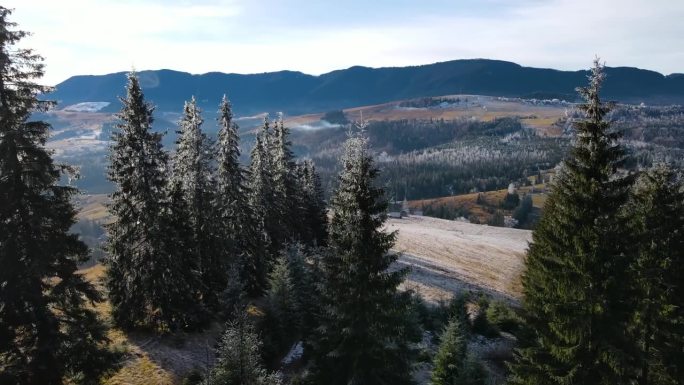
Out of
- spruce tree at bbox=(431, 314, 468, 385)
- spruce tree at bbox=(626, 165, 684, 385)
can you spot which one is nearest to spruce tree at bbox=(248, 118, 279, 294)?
spruce tree at bbox=(431, 314, 468, 385)

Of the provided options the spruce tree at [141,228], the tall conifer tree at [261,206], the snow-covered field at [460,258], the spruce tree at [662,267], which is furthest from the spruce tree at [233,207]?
the spruce tree at [662,267]

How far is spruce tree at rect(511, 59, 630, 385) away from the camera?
17.7 meters

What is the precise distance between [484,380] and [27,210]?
87.6ft

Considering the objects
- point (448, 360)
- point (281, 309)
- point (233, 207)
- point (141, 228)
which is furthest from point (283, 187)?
point (448, 360)

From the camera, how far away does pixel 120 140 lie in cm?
2820

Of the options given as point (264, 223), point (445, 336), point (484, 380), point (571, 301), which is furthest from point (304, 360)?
point (571, 301)

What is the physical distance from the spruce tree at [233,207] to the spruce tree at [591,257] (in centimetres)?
2402

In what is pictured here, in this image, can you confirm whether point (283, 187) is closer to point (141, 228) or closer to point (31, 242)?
point (141, 228)

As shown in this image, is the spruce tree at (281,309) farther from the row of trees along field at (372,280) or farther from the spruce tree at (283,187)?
the row of trees along field at (372,280)

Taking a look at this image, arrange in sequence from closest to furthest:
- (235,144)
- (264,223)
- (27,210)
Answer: (27,210) → (235,144) → (264,223)

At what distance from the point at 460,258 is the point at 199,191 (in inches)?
1956

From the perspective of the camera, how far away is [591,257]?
1755cm

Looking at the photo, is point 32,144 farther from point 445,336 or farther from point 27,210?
point 445,336

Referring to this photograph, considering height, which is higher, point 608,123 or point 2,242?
point 608,123
